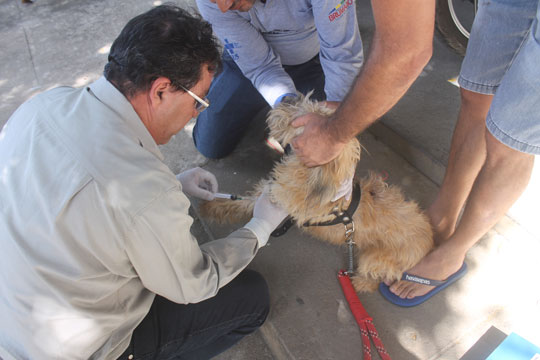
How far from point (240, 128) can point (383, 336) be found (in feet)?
6.21

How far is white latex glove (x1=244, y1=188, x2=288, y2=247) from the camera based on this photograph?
187 centimetres

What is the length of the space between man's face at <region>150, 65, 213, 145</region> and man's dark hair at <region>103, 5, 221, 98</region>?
4cm

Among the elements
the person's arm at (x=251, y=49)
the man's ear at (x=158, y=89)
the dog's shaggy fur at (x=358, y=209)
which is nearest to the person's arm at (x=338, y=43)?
the person's arm at (x=251, y=49)

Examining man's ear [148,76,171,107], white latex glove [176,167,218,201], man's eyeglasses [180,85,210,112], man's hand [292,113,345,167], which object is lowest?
white latex glove [176,167,218,201]

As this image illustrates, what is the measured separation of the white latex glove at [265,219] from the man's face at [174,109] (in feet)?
2.07

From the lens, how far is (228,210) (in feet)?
8.48

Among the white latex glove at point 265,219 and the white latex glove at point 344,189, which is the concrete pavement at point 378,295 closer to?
the white latex glove at point 265,219

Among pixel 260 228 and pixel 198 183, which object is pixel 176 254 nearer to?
pixel 260 228

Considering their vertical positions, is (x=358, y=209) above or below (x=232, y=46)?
below

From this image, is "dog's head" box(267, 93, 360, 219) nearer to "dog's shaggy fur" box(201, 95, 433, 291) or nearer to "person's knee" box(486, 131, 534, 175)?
"dog's shaggy fur" box(201, 95, 433, 291)

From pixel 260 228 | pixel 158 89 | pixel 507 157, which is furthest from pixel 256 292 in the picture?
pixel 507 157

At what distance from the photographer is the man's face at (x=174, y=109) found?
1.48 metres

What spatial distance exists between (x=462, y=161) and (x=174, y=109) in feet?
5.45

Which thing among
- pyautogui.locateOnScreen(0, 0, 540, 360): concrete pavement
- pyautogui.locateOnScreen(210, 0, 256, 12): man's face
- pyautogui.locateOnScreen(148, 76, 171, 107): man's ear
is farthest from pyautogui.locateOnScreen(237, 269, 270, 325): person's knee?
pyautogui.locateOnScreen(210, 0, 256, 12): man's face
